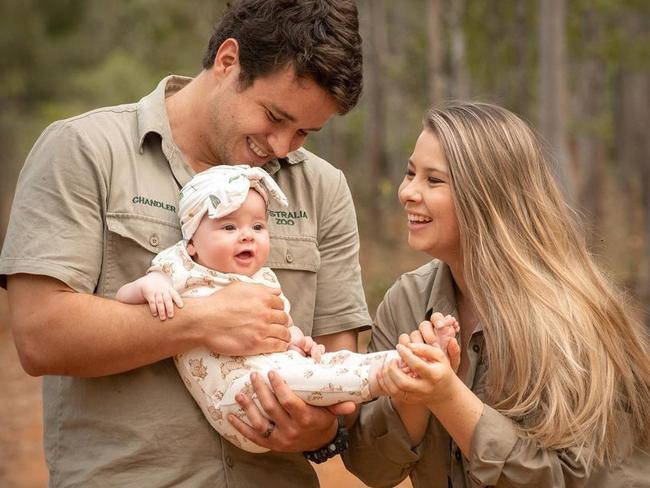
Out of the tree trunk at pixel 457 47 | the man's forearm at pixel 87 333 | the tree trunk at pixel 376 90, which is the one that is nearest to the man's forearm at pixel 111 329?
the man's forearm at pixel 87 333

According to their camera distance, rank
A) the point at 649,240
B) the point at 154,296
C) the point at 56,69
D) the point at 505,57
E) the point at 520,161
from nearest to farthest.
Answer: the point at 154,296 → the point at 520,161 → the point at 649,240 → the point at 505,57 → the point at 56,69

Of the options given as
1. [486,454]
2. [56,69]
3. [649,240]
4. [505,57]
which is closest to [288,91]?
[486,454]

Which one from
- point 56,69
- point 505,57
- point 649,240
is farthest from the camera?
point 56,69

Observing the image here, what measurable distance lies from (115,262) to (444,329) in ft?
3.80

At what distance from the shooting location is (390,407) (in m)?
3.92

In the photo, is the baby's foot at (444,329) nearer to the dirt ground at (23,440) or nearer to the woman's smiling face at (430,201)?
the woman's smiling face at (430,201)

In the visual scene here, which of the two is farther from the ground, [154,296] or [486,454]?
[154,296]

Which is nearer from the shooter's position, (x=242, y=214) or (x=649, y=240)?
(x=242, y=214)

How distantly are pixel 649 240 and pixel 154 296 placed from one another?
10.9 m

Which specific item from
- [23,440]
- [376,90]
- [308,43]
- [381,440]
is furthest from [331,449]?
[376,90]

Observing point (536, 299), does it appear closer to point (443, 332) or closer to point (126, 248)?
point (443, 332)

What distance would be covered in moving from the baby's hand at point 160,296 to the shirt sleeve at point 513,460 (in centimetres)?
113

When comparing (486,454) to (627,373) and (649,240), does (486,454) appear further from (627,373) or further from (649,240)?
(649,240)

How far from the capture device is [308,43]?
12.4ft
